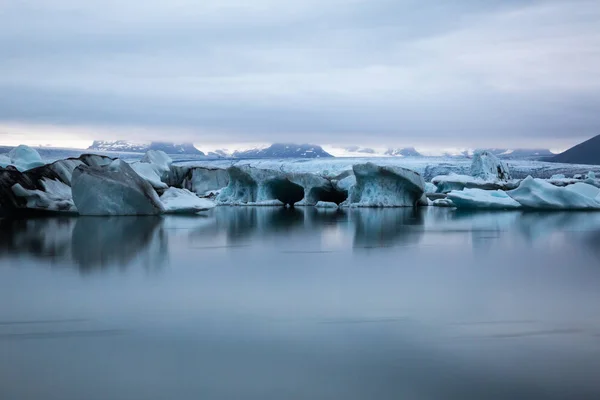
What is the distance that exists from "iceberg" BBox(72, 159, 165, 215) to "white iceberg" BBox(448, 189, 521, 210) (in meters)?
9.30

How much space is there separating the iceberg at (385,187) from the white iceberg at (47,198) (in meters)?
8.26

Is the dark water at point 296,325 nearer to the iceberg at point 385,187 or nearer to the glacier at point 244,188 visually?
the glacier at point 244,188

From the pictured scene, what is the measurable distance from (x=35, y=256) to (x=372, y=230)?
5.13 m

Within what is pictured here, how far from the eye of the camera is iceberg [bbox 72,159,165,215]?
11.5 m

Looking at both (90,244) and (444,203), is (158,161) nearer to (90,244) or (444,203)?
(444,203)

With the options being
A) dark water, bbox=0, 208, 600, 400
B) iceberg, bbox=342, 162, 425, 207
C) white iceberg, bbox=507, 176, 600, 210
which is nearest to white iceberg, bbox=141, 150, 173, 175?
iceberg, bbox=342, 162, 425, 207

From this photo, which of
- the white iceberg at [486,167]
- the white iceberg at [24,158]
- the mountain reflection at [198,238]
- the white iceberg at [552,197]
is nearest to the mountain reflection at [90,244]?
the mountain reflection at [198,238]

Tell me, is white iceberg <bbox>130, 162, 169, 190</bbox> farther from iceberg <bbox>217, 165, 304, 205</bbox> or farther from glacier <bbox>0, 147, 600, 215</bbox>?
iceberg <bbox>217, 165, 304, 205</bbox>

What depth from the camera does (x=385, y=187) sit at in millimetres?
19828

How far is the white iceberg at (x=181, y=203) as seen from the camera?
13977 millimetres

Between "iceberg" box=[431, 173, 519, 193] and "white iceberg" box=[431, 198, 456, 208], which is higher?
"iceberg" box=[431, 173, 519, 193]

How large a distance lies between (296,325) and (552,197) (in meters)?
16.0

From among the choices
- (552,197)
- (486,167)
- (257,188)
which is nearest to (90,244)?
(552,197)

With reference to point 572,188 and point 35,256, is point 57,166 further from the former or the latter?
point 572,188
